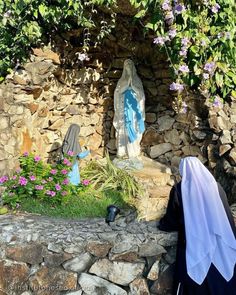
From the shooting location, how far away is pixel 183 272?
215 cm

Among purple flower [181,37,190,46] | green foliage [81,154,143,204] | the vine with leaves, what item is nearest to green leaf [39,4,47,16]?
the vine with leaves

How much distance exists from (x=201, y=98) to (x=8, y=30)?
102 inches

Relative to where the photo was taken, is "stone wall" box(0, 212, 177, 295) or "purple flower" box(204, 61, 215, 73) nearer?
"stone wall" box(0, 212, 177, 295)

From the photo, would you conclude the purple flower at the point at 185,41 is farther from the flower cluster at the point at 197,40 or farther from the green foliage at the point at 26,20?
the green foliage at the point at 26,20

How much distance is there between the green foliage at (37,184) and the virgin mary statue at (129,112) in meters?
1.42

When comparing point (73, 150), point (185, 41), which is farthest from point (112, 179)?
point (185, 41)

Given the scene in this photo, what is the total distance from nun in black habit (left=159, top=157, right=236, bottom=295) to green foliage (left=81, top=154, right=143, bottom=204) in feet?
5.50

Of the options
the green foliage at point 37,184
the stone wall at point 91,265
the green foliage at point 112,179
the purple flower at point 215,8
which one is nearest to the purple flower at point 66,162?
the green foliage at point 37,184

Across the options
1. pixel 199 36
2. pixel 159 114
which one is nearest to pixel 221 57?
pixel 199 36

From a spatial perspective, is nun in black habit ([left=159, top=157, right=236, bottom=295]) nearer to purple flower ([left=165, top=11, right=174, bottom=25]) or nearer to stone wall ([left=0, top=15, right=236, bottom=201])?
stone wall ([left=0, top=15, right=236, bottom=201])

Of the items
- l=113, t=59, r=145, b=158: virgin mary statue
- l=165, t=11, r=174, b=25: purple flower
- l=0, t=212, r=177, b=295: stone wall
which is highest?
l=165, t=11, r=174, b=25: purple flower

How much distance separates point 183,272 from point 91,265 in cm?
66

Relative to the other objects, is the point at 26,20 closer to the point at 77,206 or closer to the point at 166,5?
the point at 166,5

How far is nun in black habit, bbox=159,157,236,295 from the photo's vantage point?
6.74ft
